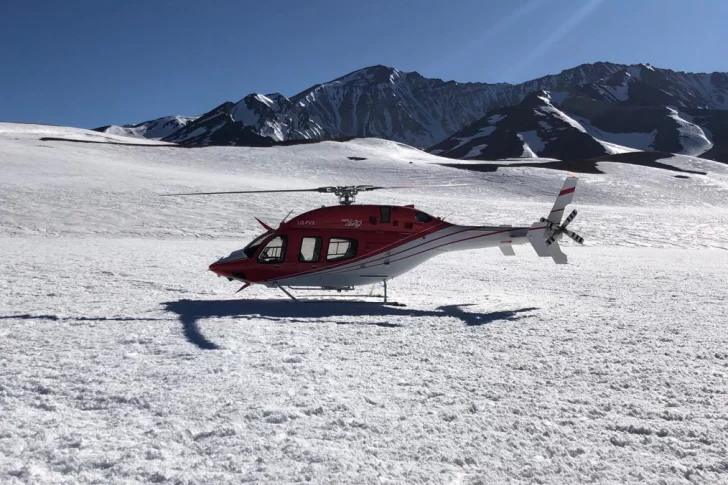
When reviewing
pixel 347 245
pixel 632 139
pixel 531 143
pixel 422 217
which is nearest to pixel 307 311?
pixel 347 245

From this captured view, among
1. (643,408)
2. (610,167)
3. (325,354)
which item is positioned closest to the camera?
(643,408)

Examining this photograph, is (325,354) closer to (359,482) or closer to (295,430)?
(295,430)

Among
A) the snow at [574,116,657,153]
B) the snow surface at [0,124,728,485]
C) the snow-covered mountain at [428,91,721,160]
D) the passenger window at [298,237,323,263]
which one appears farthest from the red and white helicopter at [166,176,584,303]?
the snow at [574,116,657,153]

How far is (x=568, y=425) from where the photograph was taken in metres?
4.50

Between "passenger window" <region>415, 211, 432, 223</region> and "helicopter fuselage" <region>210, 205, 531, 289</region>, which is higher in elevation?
"passenger window" <region>415, 211, 432, 223</region>

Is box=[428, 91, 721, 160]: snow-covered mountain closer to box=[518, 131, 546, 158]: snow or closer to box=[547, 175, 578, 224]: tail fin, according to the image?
box=[518, 131, 546, 158]: snow

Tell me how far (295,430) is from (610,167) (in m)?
55.3

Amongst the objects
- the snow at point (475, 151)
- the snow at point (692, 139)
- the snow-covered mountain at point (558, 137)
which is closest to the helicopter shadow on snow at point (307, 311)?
the snow-covered mountain at point (558, 137)

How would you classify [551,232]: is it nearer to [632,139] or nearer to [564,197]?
[564,197]

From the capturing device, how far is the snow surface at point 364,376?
380cm

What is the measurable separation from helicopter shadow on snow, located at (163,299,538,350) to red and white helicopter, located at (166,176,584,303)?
25.2 inches

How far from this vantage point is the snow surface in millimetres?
3803

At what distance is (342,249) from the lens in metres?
10.6

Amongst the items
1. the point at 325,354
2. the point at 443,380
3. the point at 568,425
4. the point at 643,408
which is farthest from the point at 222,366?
the point at 643,408
